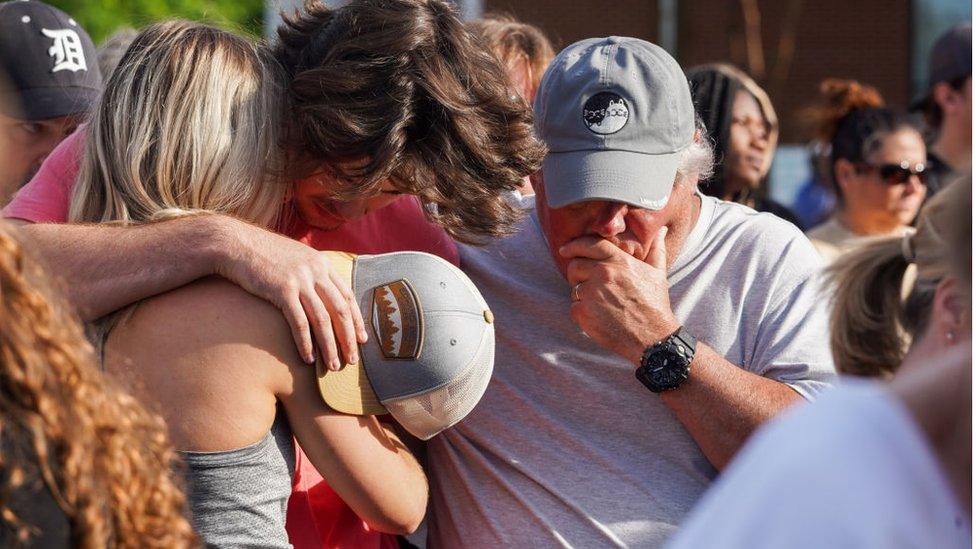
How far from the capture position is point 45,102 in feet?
10.8

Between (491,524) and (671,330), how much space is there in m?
0.55

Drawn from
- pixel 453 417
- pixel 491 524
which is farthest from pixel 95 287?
pixel 491 524

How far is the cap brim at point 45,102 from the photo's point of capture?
10.7ft

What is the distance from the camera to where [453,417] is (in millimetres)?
2023

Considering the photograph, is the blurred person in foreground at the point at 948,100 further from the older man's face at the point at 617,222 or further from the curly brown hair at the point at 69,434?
the curly brown hair at the point at 69,434

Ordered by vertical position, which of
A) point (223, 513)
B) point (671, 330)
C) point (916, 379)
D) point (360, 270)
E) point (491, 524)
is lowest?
point (491, 524)

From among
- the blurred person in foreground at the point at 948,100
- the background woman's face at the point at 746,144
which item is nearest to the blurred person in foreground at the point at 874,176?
the blurred person in foreground at the point at 948,100

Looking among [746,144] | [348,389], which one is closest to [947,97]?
[746,144]

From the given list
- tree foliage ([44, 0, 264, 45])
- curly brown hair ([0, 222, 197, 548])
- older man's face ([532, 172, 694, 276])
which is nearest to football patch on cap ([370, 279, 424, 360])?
curly brown hair ([0, 222, 197, 548])

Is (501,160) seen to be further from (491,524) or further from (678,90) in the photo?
(491,524)

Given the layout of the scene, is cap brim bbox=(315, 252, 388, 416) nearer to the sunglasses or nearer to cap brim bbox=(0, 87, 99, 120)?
cap brim bbox=(0, 87, 99, 120)

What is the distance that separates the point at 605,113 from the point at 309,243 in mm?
671

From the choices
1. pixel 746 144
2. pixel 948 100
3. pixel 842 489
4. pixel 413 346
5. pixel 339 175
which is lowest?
pixel 746 144

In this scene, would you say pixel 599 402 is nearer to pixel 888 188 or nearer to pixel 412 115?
pixel 412 115
